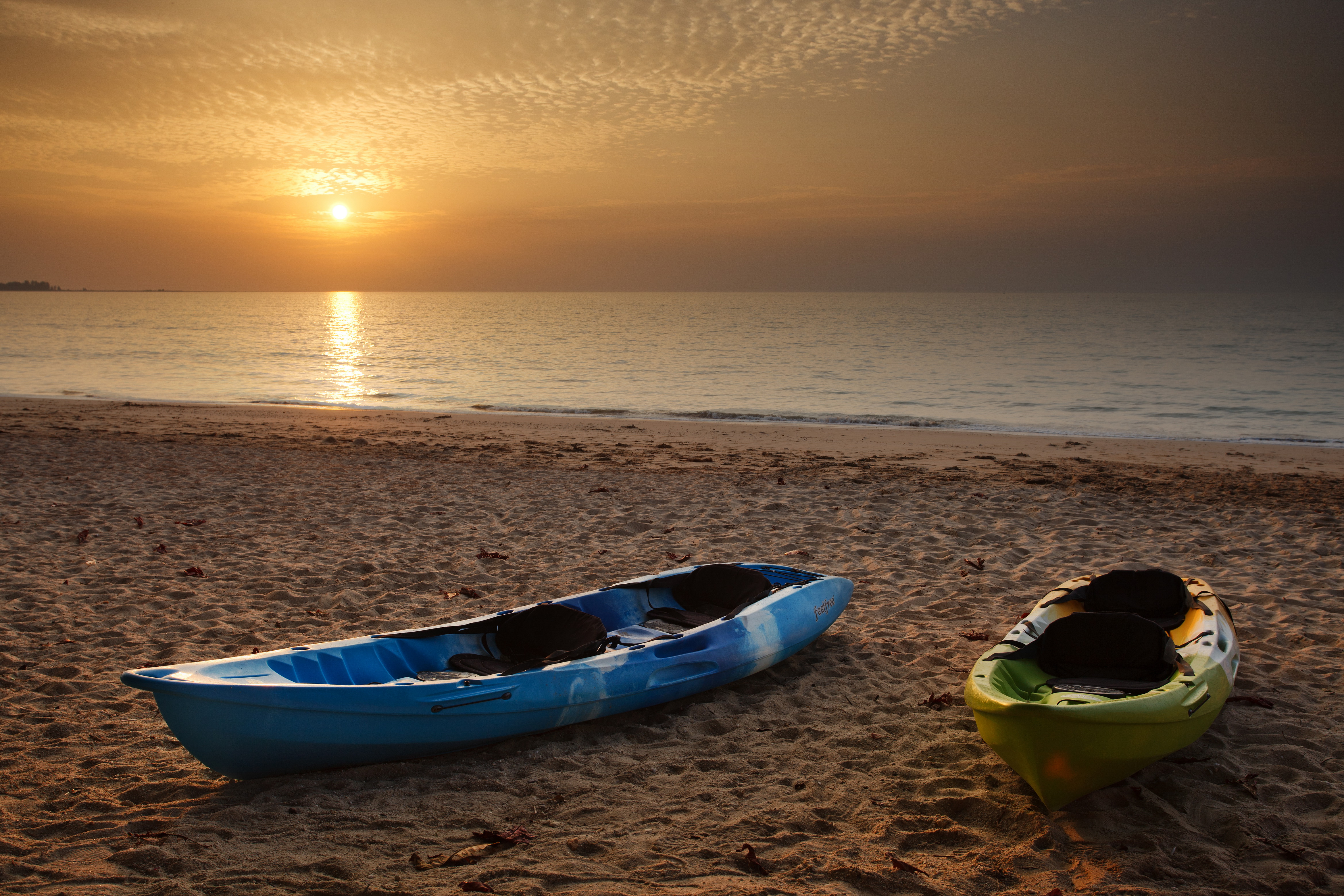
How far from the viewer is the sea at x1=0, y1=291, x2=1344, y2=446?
2416cm

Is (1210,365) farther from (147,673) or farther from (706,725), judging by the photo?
(147,673)

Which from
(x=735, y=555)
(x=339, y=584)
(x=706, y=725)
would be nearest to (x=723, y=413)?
(x=735, y=555)

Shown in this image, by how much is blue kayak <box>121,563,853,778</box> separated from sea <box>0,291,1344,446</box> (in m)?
15.8

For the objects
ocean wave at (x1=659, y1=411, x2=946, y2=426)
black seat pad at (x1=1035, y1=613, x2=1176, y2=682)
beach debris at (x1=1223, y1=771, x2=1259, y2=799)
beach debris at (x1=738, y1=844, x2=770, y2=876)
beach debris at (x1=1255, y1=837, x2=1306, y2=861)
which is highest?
ocean wave at (x1=659, y1=411, x2=946, y2=426)

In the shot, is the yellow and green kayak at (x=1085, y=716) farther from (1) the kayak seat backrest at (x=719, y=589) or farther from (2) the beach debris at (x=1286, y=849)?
(1) the kayak seat backrest at (x=719, y=589)

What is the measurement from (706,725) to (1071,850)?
2067 mm

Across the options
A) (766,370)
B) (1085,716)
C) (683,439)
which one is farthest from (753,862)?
(766,370)

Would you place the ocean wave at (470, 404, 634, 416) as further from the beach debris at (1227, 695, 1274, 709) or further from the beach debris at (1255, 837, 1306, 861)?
the beach debris at (1255, 837, 1306, 861)

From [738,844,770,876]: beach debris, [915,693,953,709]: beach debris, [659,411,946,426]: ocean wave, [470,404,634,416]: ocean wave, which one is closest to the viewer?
[738,844,770,876]: beach debris

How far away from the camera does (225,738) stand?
3945 mm

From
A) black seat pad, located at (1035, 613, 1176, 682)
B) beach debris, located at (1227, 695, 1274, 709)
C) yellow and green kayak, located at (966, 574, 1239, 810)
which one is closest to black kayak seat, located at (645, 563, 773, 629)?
yellow and green kayak, located at (966, 574, 1239, 810)

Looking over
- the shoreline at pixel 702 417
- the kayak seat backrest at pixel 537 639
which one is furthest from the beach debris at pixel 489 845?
the shoreline at pixel 702 417

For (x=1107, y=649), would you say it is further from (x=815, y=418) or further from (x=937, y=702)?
(x=815, y=418)

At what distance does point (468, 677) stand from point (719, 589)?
7.41 ft
